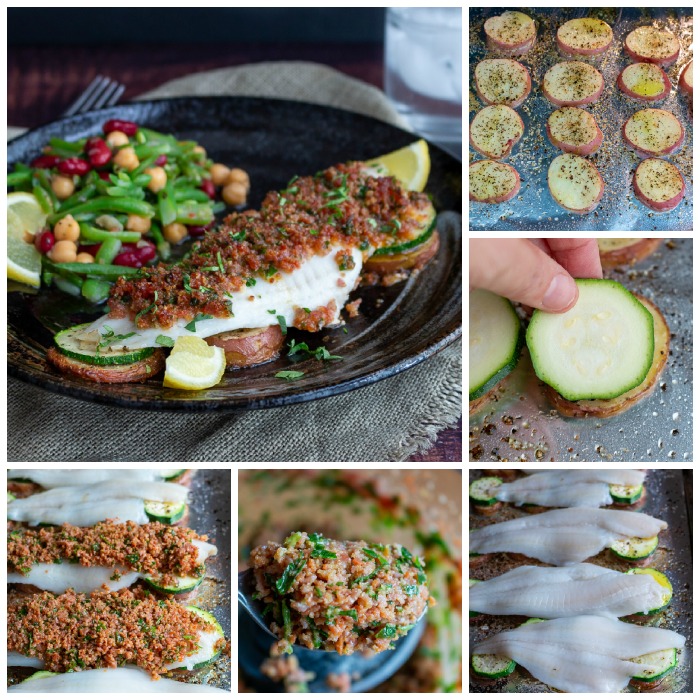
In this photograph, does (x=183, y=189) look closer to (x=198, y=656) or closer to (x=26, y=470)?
(x=26, y=470)

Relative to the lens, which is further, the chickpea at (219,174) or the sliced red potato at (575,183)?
the chickpea at (219,174)

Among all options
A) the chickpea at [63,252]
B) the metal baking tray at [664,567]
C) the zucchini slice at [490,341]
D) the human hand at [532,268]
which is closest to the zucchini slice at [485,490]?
the metal baking tray at [664,567]

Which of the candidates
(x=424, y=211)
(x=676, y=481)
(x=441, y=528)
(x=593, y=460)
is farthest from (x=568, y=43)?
(x=441, y=528)

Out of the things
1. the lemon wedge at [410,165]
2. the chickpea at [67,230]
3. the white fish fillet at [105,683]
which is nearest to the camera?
the white fish fillet at [105,683]

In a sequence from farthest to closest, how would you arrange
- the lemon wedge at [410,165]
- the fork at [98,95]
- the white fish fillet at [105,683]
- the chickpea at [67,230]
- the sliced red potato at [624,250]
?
the fork at [98,95] → the lemon wedge at [410,165] → the chickpea at [67,230] → the sliced red potato at [624,250] → the white fish fillet at [105,683]

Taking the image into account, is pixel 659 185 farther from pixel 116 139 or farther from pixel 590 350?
pixel 116 139

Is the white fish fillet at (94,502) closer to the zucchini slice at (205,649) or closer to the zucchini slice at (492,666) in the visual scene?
the zucchini slice at (205,649)

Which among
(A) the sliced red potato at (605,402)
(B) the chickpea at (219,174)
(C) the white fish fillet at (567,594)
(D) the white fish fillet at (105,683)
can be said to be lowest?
(D) the white fish fillet at (105,683)

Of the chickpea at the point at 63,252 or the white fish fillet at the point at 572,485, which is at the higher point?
the chickpea at the point at 63,252
